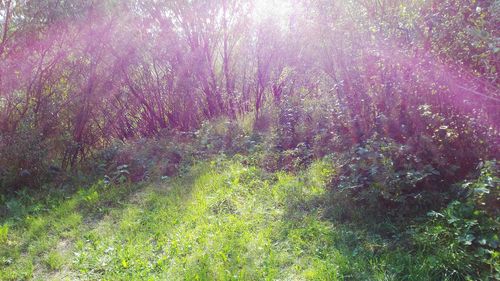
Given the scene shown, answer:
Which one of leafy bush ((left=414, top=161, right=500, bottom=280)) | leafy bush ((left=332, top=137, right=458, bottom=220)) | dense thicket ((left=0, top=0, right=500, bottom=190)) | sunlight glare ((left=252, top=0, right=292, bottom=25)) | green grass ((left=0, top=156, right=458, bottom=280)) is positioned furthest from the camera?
sunlight glare ((left=252, top=0, right=292, bottom=25))

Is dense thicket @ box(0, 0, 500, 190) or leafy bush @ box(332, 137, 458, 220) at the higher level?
dense thicket @ box(0, 0, 500, 190)

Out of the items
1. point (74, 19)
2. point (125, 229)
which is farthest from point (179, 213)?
point (74, 19)

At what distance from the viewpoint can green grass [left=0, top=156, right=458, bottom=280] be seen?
313 centimetres

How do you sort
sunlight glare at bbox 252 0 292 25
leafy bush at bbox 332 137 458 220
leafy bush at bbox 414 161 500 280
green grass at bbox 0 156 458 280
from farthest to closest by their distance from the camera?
1. sunlight glare at bbox 252 0 292 25
2. leafy bush at bbox 332 137 458 220
3. green grass at bbox 0 156 458 280
4. leafy bush at bbox 414 161 500 280

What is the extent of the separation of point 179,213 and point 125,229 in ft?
2.19

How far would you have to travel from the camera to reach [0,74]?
7.05m

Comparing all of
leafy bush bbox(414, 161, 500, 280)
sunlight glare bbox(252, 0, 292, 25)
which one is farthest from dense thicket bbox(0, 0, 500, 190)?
leafy bush bbox(414, 161, 500, 280)

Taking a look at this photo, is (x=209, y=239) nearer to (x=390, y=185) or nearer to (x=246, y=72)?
(x=390, y=185)

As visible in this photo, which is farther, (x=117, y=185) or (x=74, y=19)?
(x=74, y=19)

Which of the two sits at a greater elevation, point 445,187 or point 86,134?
point 86,134

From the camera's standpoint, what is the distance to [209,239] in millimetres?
3744

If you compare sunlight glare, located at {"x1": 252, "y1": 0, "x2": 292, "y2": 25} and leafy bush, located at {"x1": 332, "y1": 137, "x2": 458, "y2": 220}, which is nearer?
leafy bush, located at {"x1": 332, "y1": 137, "x2": 458, "y2": 220}

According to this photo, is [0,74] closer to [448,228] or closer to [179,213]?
[179,213]

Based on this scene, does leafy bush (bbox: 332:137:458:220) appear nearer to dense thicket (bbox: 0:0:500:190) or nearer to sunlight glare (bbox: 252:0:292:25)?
dense thicket (bbox: 0:0:500:190)
